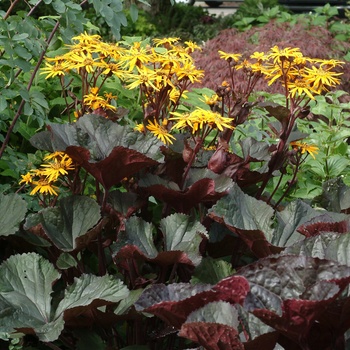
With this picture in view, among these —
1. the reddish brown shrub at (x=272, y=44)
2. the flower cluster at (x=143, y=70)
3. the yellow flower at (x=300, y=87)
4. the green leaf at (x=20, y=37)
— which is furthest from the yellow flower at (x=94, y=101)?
the reddish brown shrub at (x=272, y=44)

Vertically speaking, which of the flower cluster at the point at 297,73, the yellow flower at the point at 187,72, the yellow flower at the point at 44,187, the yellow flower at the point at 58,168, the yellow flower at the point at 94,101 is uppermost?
the flower cluster at the point at 297,73

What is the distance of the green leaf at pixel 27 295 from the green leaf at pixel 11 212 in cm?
14

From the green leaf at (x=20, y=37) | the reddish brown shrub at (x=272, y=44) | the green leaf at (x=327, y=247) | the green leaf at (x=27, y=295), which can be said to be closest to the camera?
the green leaf at (x=327, y=247)

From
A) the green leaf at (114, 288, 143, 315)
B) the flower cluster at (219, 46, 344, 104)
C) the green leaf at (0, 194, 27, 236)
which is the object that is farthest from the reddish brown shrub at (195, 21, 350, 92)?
the green leaf at (114, 288, 143, 315)

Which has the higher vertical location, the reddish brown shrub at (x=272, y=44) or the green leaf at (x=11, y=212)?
the green leaf at (x=11, y=212)

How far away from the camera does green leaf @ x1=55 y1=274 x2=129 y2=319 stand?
1584mm

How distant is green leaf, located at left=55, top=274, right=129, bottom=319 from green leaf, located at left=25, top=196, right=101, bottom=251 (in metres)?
0.16

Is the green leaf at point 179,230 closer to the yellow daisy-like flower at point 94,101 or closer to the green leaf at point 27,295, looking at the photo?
the green leaf at point 27,295

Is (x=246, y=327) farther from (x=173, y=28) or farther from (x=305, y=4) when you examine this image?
(x=305, y=4)

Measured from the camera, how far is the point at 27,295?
167cm

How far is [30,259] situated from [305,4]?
1496 cm

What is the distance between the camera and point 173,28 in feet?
36.2

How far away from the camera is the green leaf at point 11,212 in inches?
72.1

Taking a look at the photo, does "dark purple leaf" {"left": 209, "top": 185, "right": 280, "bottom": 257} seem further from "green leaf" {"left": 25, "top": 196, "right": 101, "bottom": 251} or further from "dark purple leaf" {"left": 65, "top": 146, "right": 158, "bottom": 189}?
"green leaf" {"left": 25, "top": 196, "right": 101, "bottom": 251}
